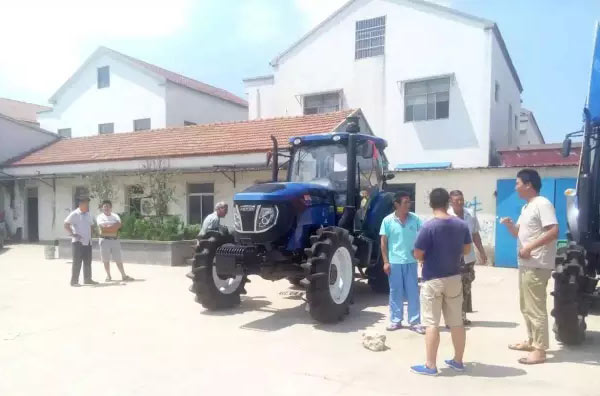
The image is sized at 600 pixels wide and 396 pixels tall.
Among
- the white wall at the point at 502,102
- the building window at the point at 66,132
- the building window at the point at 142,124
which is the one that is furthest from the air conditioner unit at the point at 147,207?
the building window at the point at 66,132

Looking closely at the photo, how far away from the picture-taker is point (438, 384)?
4.38 metres

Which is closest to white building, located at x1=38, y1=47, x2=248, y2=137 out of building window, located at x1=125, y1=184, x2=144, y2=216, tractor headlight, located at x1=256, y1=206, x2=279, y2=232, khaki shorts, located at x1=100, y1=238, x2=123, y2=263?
building window, located at x1=125, y1=184, x2=144, y2=216

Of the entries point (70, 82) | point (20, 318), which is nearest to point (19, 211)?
point (70, 82)

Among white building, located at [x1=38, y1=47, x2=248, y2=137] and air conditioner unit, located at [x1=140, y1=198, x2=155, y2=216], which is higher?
white building, located at [x1=38, y1=47, x2=248, y2=137]

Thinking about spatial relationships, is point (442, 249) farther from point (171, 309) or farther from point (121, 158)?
point (121, 158)

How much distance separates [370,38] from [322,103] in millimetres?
3253

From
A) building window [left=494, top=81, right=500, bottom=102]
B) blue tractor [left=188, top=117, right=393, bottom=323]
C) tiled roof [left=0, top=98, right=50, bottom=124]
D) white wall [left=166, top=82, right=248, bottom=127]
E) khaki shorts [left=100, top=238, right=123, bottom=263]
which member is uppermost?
tiled roof [left=0, top=98, right=50, bottom=124]

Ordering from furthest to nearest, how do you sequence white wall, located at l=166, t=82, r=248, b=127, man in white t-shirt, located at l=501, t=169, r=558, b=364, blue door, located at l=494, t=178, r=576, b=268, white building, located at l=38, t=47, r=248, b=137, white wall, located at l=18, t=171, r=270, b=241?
white building, located at l=38, t=47, r=248, b=137, white wall, located at l=166, t=82, r=248, b=127, white wall, located at l=18, t=171, r=270, b=241, blue door, located at l=494, t=178, r=576, b=268, man in white t-shirt, located at l=501, t=169, r=558, b=364

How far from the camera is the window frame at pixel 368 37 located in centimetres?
1980

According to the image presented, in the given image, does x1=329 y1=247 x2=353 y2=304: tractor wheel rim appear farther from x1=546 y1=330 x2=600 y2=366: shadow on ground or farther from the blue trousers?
x1=546 y1=330 x2=600 y2=366: shadow on ground

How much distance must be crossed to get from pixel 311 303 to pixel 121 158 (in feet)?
42.0

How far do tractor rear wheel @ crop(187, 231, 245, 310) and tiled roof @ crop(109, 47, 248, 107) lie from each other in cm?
1851

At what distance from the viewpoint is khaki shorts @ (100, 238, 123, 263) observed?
33.5 feet

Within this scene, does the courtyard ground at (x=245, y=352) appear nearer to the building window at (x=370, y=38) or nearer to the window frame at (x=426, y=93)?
the window frame at (x=426, y=93)
